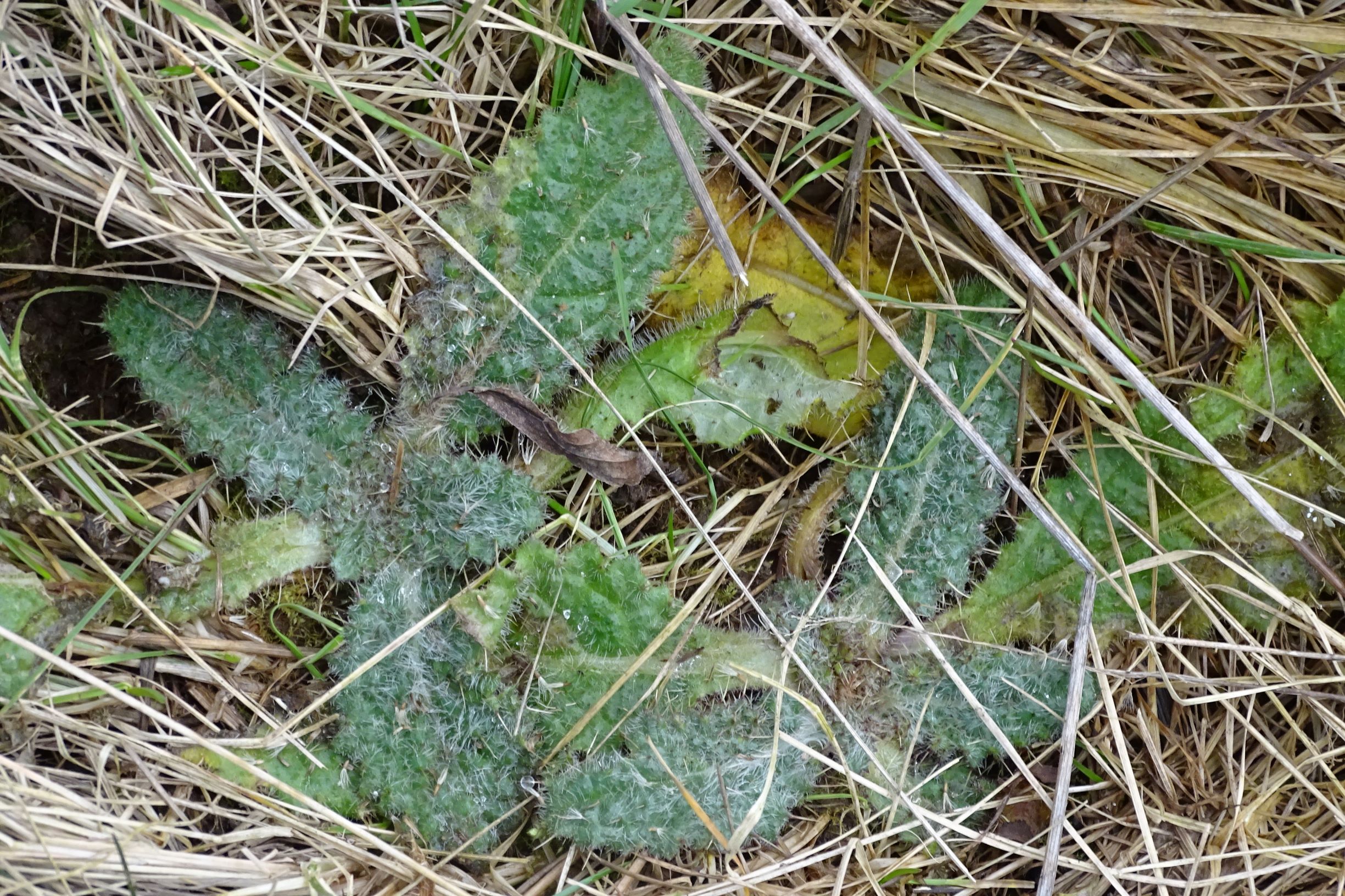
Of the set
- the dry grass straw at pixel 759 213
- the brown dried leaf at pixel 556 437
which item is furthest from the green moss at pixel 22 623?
the brown dried leaf at pixel 556 437

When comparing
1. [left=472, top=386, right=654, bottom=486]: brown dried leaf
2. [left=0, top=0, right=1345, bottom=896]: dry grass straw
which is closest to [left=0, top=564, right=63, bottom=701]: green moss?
[left=0, top=0, right=1345, bottom=896]: dry grass straw

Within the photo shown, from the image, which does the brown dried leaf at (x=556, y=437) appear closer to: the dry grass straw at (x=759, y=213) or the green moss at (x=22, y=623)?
the dry grass straw at (x=759, y=213)

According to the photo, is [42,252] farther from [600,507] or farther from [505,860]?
[505,860]

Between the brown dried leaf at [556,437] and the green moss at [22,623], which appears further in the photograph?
the brown dried leaf at [556,437]

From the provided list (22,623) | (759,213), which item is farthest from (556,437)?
(22,623)

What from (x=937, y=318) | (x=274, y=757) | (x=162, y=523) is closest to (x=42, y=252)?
(x=162, y=523)

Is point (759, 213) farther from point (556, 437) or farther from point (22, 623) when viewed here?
point (22, 623)
